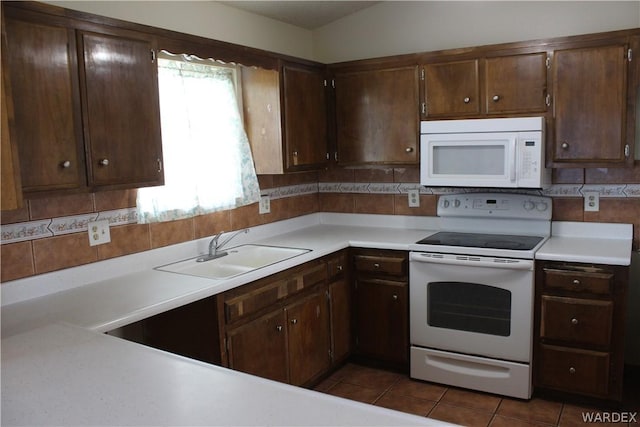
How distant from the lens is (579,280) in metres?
2.83

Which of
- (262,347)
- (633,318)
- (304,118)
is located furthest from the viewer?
(304,118)

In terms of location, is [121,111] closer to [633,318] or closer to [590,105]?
[590,105]

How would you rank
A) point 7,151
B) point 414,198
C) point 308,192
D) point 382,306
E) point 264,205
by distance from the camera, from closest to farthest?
point 7,151 < point 382,306 < point 264,205 < point 414,198 < point 308,192

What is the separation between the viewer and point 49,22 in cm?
205

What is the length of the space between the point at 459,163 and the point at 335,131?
931mm

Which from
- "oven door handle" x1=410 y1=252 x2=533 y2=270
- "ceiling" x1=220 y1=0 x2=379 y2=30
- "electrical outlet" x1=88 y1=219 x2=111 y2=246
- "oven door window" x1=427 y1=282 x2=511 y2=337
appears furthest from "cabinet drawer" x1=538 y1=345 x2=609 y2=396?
"ceiling" x1=220 y1=0 x2=379 y2=30

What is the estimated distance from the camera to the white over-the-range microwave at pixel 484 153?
120 inches

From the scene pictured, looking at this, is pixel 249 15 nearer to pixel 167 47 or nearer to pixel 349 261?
pixel 167 47

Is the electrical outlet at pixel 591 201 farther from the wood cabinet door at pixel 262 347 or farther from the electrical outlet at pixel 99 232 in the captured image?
the electrical outlet at pixel 99 232

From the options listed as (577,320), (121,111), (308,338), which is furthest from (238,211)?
(577,320)

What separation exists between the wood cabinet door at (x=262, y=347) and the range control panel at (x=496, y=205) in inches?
56.5

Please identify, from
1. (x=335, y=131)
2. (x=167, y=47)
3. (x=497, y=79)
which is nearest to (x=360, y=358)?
(x=335, y=131)

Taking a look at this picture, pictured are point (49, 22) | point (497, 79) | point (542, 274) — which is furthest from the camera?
point (497, 79)

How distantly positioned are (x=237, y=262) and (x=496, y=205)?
5.52ft
